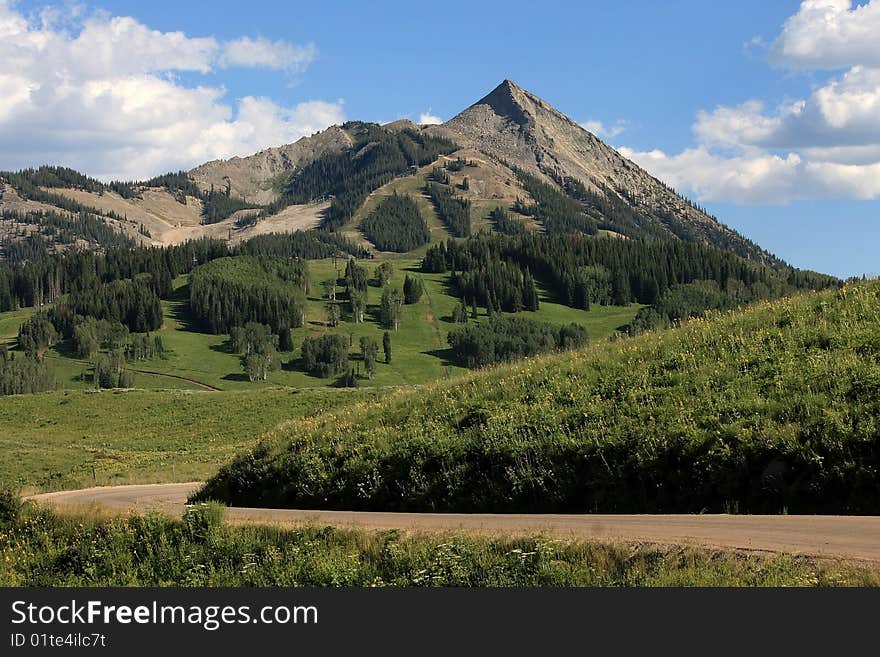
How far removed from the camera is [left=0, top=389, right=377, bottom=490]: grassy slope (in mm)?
47031

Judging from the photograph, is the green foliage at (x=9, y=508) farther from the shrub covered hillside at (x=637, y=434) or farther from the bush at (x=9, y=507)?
the shrub covered hillside at (x=637, y=434)

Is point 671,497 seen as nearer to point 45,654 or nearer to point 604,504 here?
point 604,504

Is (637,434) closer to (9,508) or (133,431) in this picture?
(9,508)

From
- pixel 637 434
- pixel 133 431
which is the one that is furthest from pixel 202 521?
pixel 133 431

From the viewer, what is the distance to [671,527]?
14.8 metres

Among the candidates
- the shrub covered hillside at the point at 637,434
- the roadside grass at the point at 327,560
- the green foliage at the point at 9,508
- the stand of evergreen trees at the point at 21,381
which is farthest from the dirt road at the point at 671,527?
the stand of evergreen trees at the point at 21,381

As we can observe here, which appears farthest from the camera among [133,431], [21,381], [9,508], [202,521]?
[21,381]

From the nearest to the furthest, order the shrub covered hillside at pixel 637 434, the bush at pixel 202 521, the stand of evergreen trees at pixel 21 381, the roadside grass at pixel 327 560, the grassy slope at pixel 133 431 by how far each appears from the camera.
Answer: the roadside grass at pixel 327 560
the shrub covered hillside at pixel 637 434
the bush at pixel 202 521
the grassy slope at pixel 133 431
the stand of evergreen trees at pixel 21 381

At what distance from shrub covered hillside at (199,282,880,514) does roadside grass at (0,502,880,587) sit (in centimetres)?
460

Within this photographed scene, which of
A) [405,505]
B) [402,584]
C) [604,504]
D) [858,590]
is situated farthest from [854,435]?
[405,505]

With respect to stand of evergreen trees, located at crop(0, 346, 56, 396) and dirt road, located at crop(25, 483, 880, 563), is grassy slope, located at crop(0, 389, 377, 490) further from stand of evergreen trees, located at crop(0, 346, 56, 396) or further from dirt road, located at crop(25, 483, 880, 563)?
stand of evergreen trees, located at crop(0, 346, 56, 396)

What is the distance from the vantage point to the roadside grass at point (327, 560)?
1199cm

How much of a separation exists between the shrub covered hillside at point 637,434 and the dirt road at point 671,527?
1463 mm

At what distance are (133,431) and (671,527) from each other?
66.9 metres
